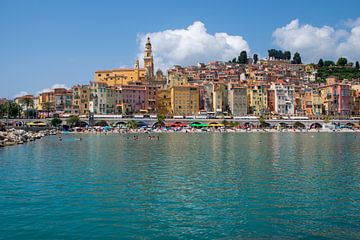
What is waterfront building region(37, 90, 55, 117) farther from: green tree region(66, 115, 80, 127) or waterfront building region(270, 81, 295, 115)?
waterfront building region(270, 81, 295, 115)

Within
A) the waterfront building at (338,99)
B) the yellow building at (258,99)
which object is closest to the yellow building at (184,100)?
the yellow building at (258,99)

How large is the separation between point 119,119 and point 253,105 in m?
45.9

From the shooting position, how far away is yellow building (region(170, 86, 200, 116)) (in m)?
131

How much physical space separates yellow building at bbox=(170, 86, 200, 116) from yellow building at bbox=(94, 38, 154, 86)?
17.9m

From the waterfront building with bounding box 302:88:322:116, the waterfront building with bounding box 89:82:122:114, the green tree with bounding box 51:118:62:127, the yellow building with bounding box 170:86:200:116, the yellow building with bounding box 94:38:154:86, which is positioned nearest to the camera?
the green tree with bounding box 51:118:62:127

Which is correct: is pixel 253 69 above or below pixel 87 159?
above

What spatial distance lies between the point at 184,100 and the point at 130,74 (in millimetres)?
25592

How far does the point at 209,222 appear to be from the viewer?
52.4 ft

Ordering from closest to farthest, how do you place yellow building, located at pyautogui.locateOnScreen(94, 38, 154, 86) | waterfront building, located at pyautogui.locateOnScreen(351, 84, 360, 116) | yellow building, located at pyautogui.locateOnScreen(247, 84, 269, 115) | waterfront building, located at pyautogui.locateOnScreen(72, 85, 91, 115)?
1. waterfront building, located at pyautogui.locateOnScreen(72, 85, 91, 115)
2. yellow building, located at pyautogui.locateOnScreen(247, 84, 269, 115)
3. waterfront building, located at pyautogui.locateOnScreen(351, 84, 360, 116)
4. yellow building, located at pyautogui.locateOnScreen(94, 38, 154, 86)

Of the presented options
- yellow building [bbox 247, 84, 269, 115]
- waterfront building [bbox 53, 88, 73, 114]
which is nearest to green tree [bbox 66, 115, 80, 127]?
waterfront building [bbox 53, 88, 73, 114]

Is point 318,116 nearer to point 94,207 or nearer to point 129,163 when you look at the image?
point 129,163

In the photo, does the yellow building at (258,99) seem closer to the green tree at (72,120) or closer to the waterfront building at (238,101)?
the waterfront building at (238,101)

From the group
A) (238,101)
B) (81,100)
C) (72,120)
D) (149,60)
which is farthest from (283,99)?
(72,120)

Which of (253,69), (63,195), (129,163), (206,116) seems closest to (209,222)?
(63,195)
